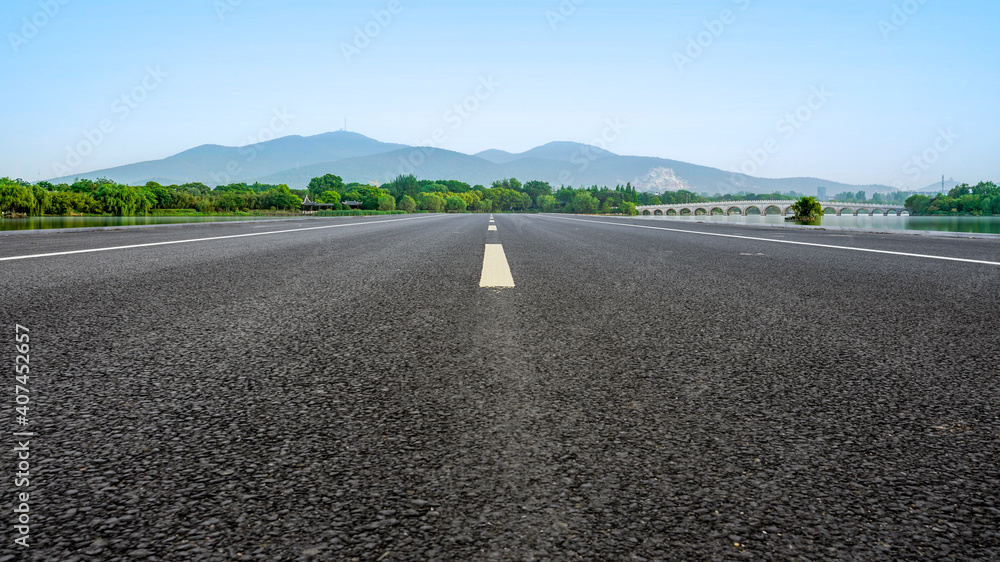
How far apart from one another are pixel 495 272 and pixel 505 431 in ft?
14.2

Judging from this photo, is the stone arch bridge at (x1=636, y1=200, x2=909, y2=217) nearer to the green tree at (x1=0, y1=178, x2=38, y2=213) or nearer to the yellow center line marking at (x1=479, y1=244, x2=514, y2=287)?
the green tree at (x1=0, y1=178, x2=38, y2=213)

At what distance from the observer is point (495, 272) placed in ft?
19.7

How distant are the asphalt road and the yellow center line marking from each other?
49.7 inches

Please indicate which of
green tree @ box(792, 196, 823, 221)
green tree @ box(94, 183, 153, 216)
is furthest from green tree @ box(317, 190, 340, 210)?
green tree @ box(792, 196, 823, 221)

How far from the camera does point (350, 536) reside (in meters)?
1.16

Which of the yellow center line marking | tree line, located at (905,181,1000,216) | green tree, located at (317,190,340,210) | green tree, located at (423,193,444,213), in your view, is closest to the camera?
the yellow center line marking

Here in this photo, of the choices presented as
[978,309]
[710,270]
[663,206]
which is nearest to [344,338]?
[978,309]

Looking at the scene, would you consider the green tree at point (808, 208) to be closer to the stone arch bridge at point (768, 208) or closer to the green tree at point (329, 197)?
the stone arch bridge at point (768, 208)

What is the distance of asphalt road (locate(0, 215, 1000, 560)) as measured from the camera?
46.4 inches

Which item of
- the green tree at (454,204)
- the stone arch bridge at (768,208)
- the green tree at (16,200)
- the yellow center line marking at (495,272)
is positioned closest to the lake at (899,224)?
the yellow center line marking at (495,272)

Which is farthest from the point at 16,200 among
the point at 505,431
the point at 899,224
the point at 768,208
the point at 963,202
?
the point at 963,202

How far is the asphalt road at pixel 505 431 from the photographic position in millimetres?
1180

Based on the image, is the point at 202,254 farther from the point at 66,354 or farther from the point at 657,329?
the point at 657,329

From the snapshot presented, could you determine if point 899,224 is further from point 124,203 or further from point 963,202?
point 963,202
